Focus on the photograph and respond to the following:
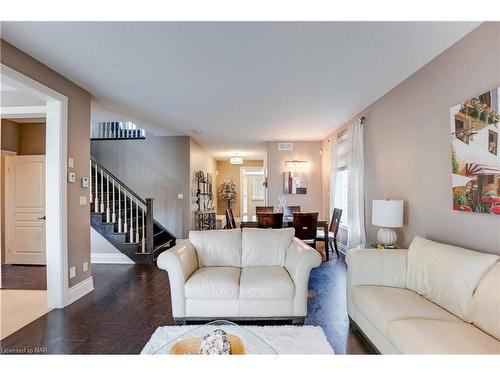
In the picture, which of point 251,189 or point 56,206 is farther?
point 251,189

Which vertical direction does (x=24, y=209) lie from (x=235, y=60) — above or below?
below

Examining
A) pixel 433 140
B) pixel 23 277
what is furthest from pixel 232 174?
pixel 433 140

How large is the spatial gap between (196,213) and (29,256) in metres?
3.52

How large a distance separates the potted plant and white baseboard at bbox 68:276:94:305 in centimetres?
751

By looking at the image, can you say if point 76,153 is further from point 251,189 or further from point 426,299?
point 251,189

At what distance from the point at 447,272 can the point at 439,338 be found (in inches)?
26.2

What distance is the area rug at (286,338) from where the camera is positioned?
2.19m

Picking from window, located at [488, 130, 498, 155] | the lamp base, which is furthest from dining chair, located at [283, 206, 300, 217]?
window, located at [488, 130, 498, 155]

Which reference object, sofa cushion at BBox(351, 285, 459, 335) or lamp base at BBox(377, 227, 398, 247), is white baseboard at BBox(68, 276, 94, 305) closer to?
sofa cushion at BBox(351, 285, 459, 335)

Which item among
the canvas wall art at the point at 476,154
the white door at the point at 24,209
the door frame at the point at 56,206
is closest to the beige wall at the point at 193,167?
the white door at the point at 24,209

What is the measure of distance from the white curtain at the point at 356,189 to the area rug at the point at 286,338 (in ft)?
7.29

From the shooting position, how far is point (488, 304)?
1666mm

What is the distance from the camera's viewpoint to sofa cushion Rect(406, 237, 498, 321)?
1836 mm

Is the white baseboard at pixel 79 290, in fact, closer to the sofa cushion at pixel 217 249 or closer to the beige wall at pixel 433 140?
the sofa cushion at pixel 217 249
